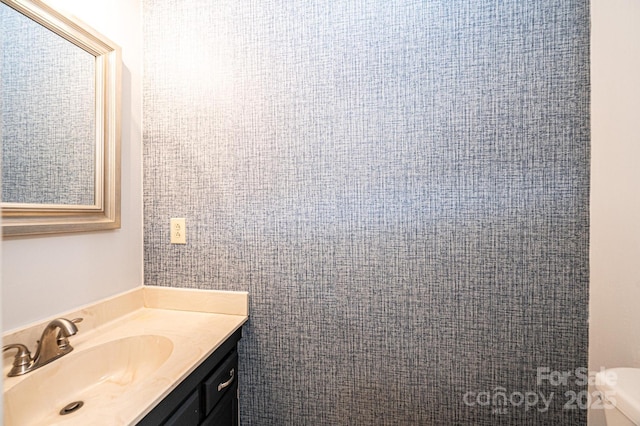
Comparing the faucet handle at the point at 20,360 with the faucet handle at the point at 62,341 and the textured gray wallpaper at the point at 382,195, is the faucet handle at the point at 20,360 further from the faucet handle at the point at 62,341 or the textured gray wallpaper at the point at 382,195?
the textured gray wallpaper at the point at 382,195

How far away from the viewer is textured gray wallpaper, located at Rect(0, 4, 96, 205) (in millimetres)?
917

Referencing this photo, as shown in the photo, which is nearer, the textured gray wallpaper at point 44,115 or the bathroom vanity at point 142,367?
the bathroom vanity at point 142,367

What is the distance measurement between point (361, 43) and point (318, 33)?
0.19 metres

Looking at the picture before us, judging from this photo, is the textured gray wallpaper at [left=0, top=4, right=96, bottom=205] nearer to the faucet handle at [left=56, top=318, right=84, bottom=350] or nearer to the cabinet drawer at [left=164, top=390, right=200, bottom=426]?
the faucet handle at [left=56, top=318, right=84, bottom=350]

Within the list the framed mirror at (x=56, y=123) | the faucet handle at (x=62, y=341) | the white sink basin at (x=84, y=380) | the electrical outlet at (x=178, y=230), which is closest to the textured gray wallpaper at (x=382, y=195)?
the electrical outlet at (x=178, y=230)

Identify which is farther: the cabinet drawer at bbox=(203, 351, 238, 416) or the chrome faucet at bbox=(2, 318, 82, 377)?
the cabinet drawer at bbox=(203, 351, 238, 416)

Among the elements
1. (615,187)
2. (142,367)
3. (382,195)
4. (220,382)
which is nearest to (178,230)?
(142,367)

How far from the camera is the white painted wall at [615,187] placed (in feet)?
3.19

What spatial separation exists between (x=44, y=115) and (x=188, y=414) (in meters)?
1.06

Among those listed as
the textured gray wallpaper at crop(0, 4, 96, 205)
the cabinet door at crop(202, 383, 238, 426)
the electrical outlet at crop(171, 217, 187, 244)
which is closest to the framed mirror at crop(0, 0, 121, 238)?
the textured gray wallpaper at crop(0, 4, 96, 205)

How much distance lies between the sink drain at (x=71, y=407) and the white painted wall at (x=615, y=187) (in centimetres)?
172

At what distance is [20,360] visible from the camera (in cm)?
88

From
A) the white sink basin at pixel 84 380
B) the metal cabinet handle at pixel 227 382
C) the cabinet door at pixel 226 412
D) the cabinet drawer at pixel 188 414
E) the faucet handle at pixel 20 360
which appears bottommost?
the cabinet door at pixel 226 412

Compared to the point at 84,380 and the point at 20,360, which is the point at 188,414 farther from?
the point at 20,360
